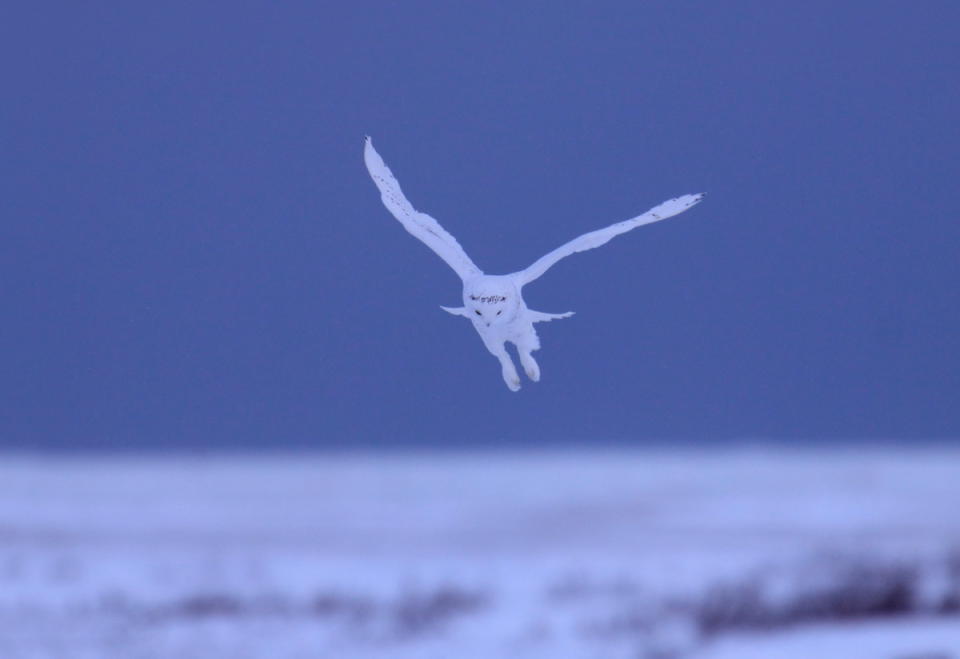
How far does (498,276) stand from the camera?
2.36m

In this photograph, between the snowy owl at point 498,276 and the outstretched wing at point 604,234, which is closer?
the snowy owl at point 498,276

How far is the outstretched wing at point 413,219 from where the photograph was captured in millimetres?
2514

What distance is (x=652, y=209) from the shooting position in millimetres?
2461

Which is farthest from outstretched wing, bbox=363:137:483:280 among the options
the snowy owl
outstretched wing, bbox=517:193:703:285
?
outstretched wing, bbox=517:193:703:285

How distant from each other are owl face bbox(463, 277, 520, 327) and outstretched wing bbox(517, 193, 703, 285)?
0.13 metres

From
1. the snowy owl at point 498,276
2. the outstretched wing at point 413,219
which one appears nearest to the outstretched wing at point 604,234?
the snowy owl at point 498,276

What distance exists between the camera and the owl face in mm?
2266

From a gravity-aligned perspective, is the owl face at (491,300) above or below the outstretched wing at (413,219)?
below

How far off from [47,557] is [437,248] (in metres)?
4.06

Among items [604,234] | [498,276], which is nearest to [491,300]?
[498,276]

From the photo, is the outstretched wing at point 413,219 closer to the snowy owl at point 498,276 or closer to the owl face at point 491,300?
the snowy owl at point 498,276

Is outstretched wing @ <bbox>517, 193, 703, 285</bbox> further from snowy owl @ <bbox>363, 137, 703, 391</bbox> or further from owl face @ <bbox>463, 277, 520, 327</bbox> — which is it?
owl face @ <bbox>463, 277, 520, 327</bbox>

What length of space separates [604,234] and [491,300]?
0.36 meters

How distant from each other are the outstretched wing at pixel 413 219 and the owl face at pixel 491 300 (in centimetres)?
17
